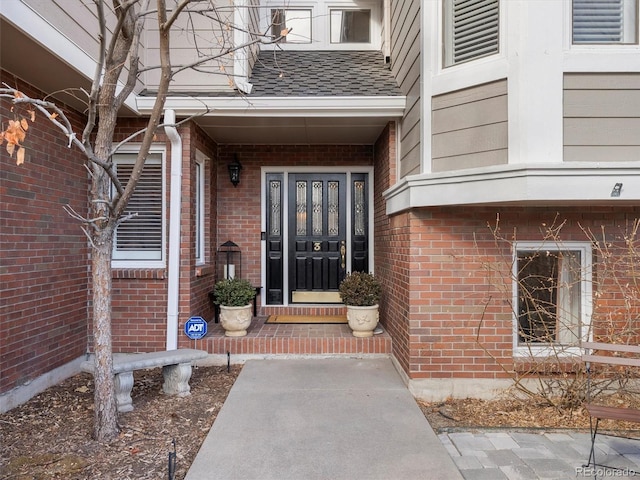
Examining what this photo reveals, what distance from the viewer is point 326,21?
6.44 meters

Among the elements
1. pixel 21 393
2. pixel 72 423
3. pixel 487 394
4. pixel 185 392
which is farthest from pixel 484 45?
pixel 21 393

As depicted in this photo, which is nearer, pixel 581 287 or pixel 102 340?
pixel 102 340

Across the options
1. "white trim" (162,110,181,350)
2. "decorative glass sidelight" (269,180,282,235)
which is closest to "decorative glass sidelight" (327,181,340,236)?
"decorative glass sidelight" (269,180,282,235)

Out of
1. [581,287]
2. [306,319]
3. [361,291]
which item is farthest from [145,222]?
[581,287]

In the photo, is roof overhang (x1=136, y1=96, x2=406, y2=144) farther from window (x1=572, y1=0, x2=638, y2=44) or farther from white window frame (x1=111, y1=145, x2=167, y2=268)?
window (x1=572, y1=0, x2=638, y2=44)

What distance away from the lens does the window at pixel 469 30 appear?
3.36 metres

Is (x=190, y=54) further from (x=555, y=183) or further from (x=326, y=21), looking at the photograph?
(x=555, y=183)

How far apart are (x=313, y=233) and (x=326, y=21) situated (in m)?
3.54

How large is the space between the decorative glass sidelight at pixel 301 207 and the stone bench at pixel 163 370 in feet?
8.62

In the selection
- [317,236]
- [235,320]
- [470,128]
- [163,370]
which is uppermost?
[470,128]

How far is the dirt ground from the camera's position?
102 inches

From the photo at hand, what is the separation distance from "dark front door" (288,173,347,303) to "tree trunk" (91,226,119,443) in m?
3.23

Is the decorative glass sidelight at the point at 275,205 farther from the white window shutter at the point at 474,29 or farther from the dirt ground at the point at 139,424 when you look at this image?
the white window shutter at the point at 474,29

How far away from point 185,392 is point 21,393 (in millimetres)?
1455
